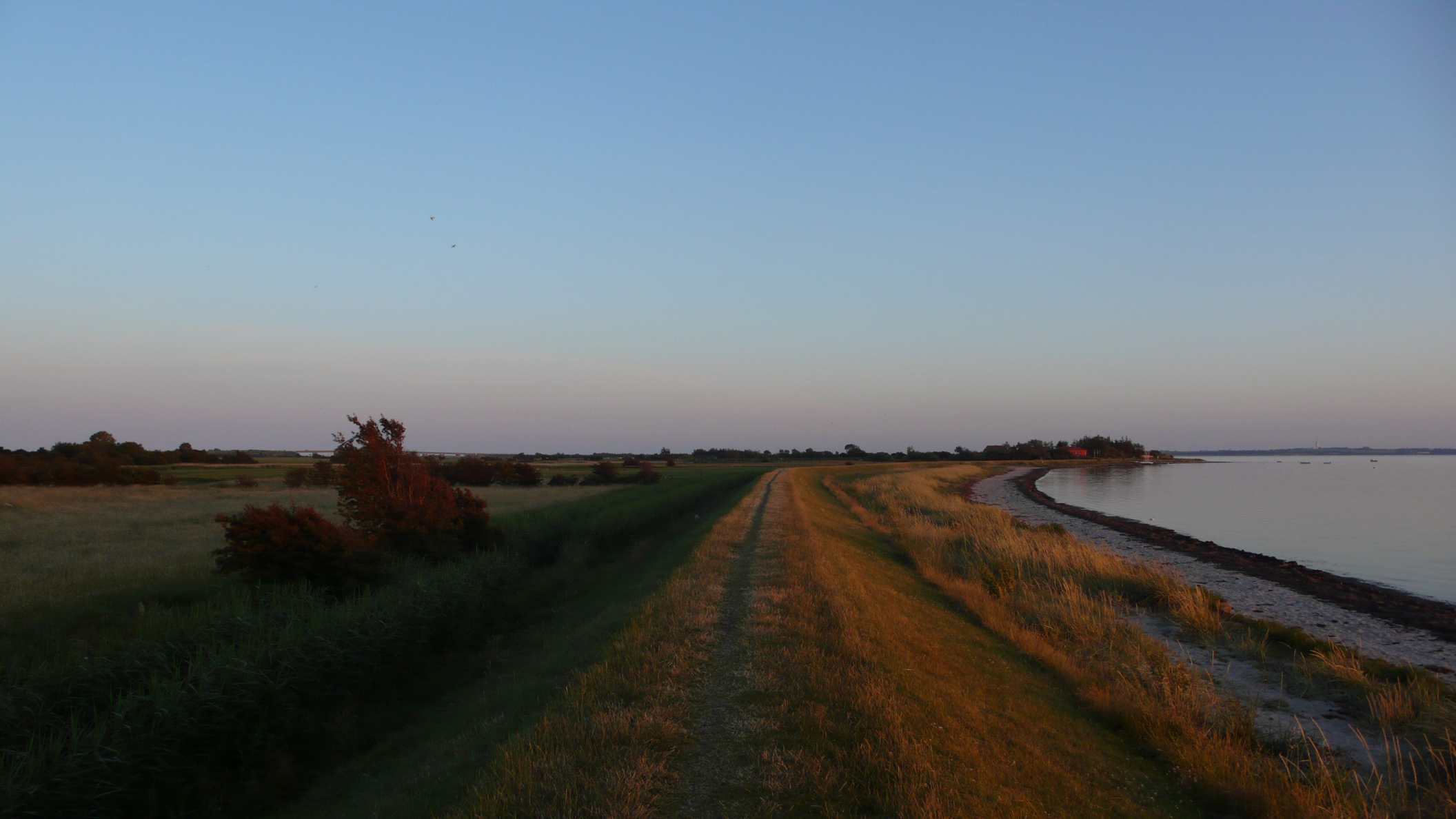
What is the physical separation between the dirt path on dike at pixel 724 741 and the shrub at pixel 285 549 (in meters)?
8.54

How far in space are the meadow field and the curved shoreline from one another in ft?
15.7

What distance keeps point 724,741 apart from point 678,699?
1070 mm

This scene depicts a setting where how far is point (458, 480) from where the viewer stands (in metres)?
57.3

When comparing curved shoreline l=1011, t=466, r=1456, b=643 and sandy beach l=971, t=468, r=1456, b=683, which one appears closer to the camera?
sandy beach l=971, t=468, r=1456, b=683

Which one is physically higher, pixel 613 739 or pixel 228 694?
pixel 613 739

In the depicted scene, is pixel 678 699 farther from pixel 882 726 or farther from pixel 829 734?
pixel 882 726

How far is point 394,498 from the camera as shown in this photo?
18.2 metres

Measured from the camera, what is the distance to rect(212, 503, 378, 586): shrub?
1323cm

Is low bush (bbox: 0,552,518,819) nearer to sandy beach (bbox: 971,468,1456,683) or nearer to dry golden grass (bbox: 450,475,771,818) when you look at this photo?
dry golden grass (bbox: 450,475,771,818)

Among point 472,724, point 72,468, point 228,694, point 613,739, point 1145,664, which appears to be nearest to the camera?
point 613,739

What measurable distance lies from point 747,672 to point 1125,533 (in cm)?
3306

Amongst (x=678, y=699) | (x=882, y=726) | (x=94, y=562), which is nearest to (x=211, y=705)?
(x=678, y=699)

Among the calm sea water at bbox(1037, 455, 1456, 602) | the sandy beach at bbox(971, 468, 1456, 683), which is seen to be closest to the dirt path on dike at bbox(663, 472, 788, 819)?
the sandy beach at bbox(971, 468, 1456, 683)

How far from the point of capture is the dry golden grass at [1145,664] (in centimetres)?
707
